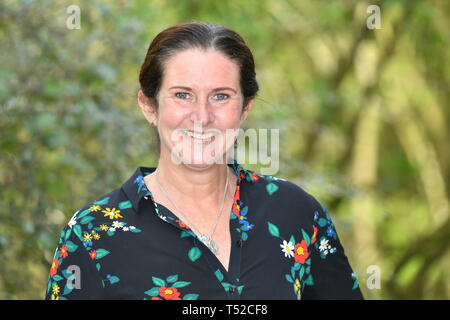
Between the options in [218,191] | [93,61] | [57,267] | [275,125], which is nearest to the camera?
[57,267]

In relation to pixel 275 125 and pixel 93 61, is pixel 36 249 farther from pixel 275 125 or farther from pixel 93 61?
pixel 275 125

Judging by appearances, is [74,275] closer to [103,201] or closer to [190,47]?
[103,201]

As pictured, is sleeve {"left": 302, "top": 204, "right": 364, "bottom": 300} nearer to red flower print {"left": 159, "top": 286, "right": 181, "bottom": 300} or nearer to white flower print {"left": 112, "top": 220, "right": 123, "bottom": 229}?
red flower print {"left": 159, "top": 286, "right": 181, "bottom": 300}

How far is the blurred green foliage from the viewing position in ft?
8.96

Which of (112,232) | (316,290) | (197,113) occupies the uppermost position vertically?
(197,113)

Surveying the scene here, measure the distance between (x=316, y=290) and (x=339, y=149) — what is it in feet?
17.1

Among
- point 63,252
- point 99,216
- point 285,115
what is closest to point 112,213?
point 99,216

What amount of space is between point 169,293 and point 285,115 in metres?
2.42

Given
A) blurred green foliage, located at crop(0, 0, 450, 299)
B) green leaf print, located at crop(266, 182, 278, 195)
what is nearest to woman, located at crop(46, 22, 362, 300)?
green leaf print, located at crop(266, 182, 278, 195)

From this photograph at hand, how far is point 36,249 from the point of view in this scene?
271cm

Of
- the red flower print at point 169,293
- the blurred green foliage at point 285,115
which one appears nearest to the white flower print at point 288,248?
the red flower print at point 169,293

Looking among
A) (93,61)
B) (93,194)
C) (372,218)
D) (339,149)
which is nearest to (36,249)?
(93,194)

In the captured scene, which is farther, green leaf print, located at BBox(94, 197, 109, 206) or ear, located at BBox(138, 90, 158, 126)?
ear, located at BBox(138, 90, 158, 126)

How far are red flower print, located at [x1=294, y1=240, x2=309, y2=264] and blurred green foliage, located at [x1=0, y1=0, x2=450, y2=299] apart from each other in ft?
3.90
